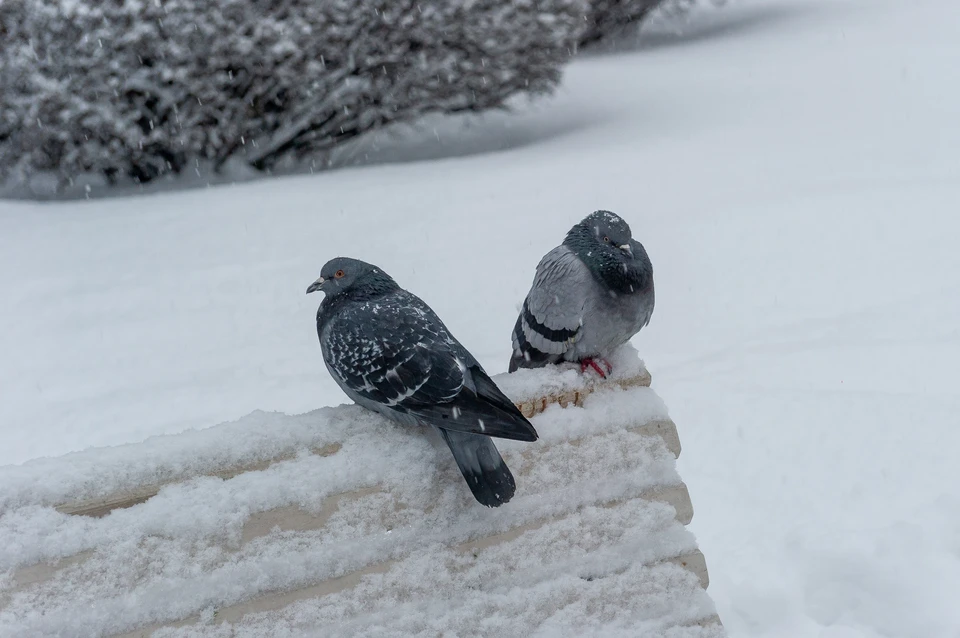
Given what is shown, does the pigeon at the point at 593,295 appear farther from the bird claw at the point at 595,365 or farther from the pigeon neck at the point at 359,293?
the pigeon neck at the point at 359,293

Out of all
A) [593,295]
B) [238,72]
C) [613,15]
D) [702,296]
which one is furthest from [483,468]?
[613,15]

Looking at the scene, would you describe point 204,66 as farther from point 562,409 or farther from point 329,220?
point 562,409

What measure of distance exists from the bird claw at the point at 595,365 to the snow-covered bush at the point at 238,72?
5.11 m

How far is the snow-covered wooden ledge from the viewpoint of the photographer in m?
1.84

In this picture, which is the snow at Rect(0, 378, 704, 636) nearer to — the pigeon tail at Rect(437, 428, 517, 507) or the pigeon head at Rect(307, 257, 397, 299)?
the pigeon tail at Rect(437, 428, 517, 507)

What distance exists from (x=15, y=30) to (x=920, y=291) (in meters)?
6.47

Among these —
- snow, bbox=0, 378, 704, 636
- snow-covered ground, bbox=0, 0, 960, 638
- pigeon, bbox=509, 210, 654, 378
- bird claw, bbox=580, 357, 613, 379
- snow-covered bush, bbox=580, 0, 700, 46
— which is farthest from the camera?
snow-covered bush, bbox=580, 0, 700, 46

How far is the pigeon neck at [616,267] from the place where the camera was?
106 inches

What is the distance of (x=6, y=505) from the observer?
6.01 feet

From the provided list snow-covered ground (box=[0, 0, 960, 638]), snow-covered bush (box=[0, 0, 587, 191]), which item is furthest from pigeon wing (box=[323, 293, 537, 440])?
snow-covered bush (box=[0, 0, 587, 191])

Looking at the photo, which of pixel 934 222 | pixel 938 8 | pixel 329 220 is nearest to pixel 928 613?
pixel 934 222

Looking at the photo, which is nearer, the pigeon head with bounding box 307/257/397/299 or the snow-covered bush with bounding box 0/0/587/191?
the pigeon head with bounding box 307/257/397/299

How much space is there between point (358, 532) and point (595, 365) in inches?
37.2

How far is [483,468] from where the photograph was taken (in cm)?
208
